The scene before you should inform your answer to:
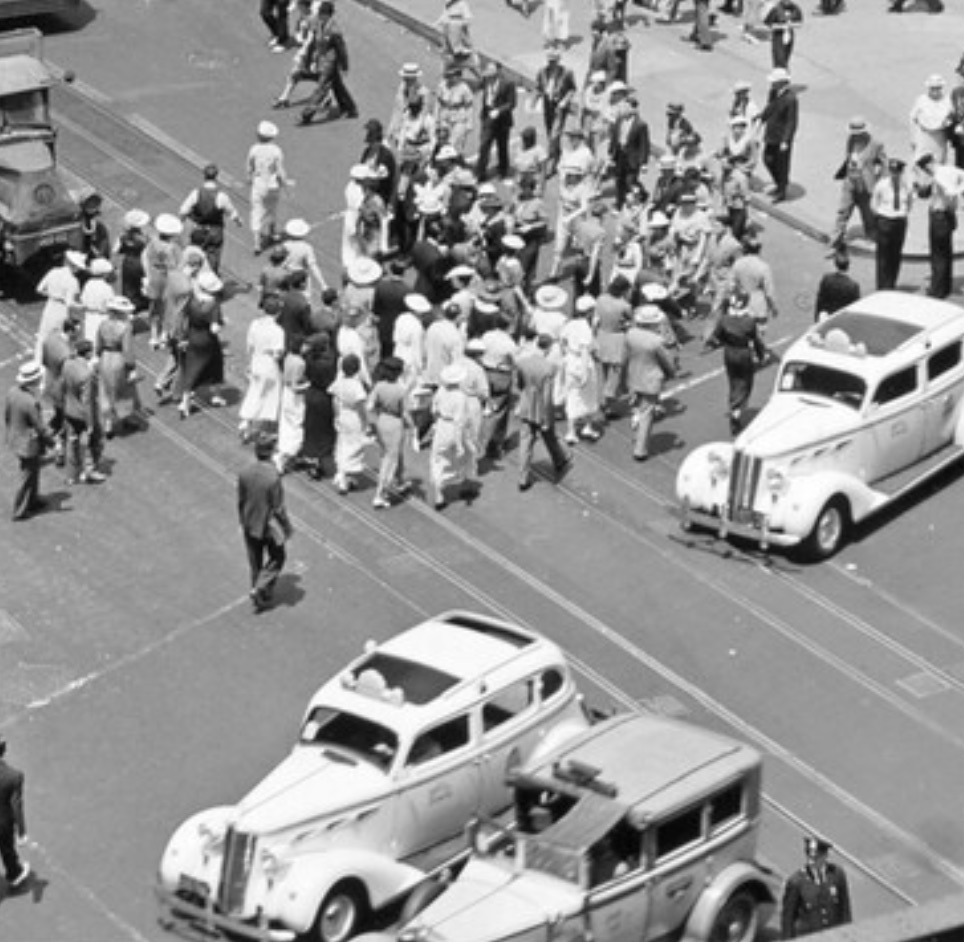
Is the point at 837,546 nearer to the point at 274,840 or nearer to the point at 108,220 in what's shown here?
the point at 274,840

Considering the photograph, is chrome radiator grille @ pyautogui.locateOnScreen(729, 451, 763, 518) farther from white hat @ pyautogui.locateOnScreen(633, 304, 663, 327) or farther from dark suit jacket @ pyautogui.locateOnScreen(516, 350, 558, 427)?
white hat @ pyautogui.locateOnScreen(633, 304, 663, 327)

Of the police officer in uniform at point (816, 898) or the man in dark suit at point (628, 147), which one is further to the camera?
the man in dark suit at point (628, 147)

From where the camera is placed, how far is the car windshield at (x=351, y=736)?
79.1 feet

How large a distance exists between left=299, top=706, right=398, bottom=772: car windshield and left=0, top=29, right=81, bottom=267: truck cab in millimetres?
11624

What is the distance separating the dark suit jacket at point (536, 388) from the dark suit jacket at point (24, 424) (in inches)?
199

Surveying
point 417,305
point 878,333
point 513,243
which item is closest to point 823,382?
point 878,333

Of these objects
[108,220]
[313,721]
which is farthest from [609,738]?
[108,220]

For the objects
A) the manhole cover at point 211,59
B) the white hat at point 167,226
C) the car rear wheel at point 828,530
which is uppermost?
the white hat at point 167,226

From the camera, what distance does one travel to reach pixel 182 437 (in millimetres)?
32344

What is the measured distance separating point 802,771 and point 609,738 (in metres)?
3.49

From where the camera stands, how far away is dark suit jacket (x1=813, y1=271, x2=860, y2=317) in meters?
33.3

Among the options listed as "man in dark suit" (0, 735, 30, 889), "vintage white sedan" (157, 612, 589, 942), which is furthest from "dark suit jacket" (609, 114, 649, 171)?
"man in dark suit" (0, 735, 30, 889)

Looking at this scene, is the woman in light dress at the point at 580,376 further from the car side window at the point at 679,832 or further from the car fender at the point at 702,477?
the car side window at the point at 679,832

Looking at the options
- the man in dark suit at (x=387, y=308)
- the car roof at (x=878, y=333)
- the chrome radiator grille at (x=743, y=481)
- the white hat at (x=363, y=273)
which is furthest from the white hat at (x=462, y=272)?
the chrome radiator grille at (x=743, y=481)
